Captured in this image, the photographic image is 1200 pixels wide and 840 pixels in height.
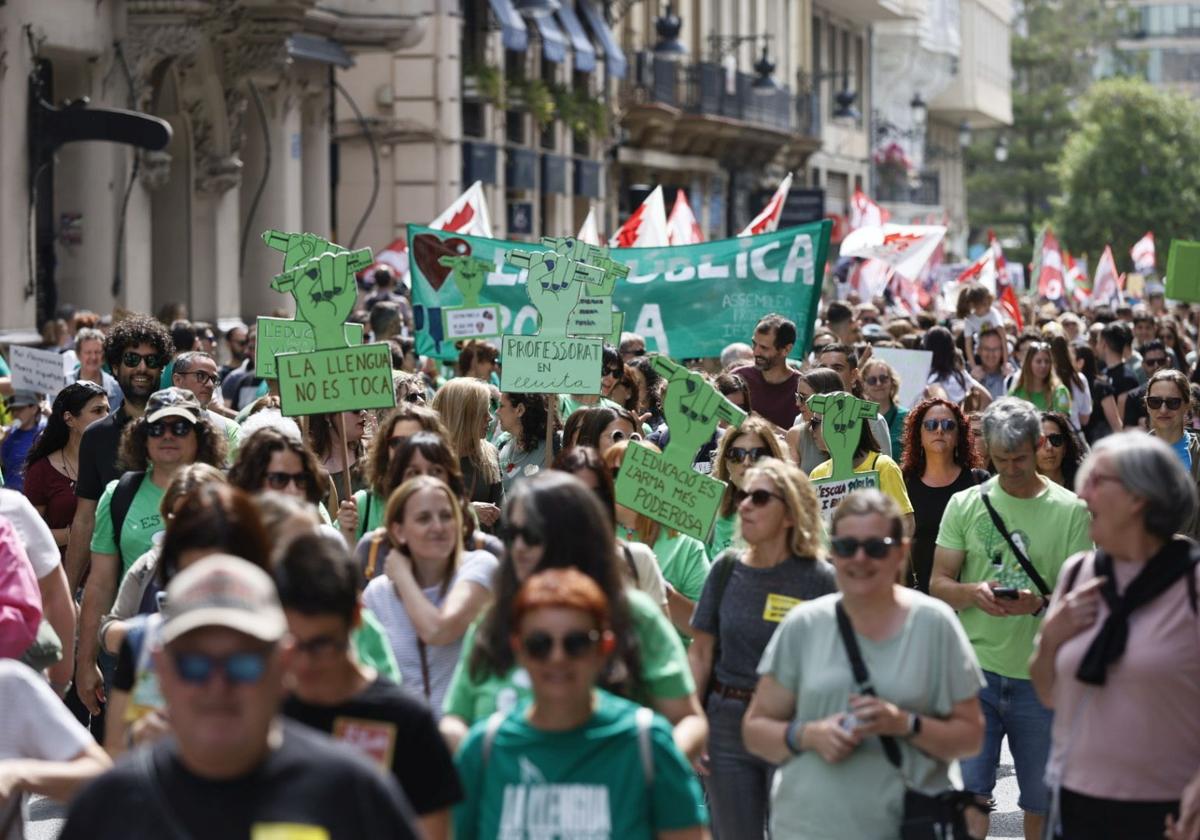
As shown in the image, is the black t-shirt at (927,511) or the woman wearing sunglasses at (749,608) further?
the black t-shirt at (927,511)

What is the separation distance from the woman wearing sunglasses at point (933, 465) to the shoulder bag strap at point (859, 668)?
3.60 m

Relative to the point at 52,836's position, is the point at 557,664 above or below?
above

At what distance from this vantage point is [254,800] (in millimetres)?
3748

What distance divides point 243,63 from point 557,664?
20.2 m

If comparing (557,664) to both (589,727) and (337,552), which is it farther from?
(337,552)

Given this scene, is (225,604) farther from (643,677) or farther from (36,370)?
(36,370)

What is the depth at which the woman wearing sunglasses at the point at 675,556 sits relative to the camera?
7.39 m

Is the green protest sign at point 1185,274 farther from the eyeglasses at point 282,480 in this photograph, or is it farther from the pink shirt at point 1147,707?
the pink shirt at point 1147,707

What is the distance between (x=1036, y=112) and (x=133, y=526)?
78.4m

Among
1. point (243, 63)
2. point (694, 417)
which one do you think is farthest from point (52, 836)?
point (243, 63)

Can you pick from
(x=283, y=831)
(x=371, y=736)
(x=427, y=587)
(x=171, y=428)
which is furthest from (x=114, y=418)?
(x=283, y=831)

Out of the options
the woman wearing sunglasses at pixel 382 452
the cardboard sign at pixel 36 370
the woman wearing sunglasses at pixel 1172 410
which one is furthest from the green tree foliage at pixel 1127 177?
the woman wearing sunglasses at pixel 382 452

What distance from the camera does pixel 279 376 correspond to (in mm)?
9078

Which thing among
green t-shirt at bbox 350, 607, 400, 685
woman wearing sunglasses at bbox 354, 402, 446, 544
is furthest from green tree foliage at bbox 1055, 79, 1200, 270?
green t-shirt at bbox 350, 607, 400, 685
